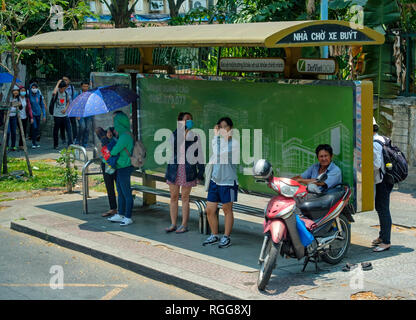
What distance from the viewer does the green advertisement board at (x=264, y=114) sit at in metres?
8.53

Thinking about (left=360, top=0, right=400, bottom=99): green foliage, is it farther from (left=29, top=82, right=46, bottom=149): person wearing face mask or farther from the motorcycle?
(left=29, top=82, right=46, bottom=149): person wearing face mask

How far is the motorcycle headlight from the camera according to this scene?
306 inches

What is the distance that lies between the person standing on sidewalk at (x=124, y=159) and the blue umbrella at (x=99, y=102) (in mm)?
211

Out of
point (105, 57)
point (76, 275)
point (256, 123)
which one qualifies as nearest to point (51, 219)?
point (76, 275)

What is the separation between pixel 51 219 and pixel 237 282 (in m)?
4.42

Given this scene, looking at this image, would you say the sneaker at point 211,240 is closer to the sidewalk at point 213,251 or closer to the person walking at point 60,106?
the sidewalk at point 213,251

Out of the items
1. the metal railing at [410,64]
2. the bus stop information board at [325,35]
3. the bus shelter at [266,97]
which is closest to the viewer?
the bus stop information board at [325,35]

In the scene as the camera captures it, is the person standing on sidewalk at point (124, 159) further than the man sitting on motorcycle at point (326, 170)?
Yes

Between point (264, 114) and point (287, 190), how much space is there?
2.13 m

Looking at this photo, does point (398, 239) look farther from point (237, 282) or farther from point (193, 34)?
point (193, 34)

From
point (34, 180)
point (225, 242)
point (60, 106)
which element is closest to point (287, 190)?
point (225, 242)

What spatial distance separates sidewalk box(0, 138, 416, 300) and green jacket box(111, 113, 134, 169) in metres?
0.96

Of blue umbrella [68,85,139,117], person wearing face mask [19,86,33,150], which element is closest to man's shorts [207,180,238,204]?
blue umbrella [68,85,139,117]

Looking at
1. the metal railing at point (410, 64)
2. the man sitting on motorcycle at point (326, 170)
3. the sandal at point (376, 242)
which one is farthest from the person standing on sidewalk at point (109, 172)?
the metal railing at point (410, 64)
